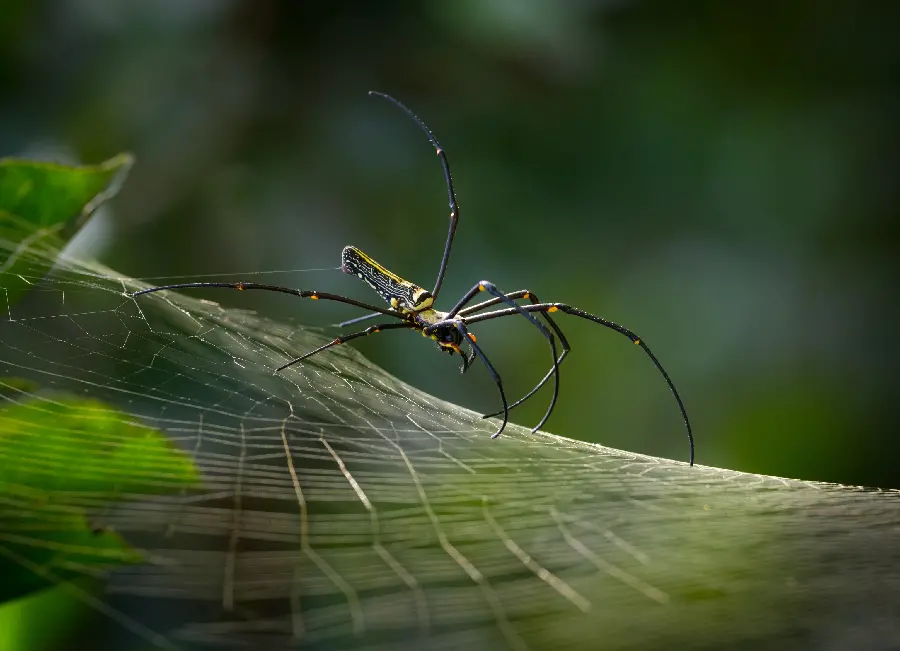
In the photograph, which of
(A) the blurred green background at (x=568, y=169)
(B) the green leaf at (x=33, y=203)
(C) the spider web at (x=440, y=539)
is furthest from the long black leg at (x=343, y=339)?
(B) the green leaf at (x=33, y=203)

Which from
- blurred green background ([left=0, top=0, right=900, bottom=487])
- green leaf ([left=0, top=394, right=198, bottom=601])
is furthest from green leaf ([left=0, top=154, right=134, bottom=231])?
blurred green background ([left=0, top=0, right=900, bottom=487])

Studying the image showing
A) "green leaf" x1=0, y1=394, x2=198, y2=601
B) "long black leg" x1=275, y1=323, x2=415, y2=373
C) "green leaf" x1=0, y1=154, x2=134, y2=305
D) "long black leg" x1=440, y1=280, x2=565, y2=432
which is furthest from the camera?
"long black leg" x1=440, y1=280, x2=565, y2=432

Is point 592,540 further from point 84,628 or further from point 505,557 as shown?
point 84,628

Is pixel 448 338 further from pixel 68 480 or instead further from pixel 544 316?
pixel 68 480

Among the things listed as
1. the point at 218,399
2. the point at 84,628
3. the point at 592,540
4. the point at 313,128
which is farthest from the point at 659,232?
the point at 84,628

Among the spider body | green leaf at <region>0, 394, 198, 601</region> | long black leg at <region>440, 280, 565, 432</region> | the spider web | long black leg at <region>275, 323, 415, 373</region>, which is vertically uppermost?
long black leg at <region>440, 280, 565, 432</region>

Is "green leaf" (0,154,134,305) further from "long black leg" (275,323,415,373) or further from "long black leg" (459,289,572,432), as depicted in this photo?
"long black leg" (459,289,572,432)
